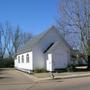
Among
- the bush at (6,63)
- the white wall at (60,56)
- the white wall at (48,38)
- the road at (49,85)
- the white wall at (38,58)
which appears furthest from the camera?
the bush at (6,63)

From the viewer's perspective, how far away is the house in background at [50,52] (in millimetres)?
38438

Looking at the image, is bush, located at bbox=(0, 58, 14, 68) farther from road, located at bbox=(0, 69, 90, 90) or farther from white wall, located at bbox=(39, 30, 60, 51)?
road, located at bbox=(0, 69, 90, 90)

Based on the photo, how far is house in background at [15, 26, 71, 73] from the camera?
3844 centimetres

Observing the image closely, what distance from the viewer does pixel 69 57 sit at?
3988 cm

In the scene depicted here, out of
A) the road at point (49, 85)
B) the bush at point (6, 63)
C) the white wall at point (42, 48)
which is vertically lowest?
the road at point (49, 85)

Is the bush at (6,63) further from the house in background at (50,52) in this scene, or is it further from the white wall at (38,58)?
the white wall at (38,58)

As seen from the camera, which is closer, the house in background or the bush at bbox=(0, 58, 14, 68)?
the house in background

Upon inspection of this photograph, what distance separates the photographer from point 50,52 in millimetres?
38344

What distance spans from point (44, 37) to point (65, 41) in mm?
3178

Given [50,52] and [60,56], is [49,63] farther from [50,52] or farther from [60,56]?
[60,56]

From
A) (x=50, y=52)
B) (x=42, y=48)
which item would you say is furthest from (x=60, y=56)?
(x=42, y=48)

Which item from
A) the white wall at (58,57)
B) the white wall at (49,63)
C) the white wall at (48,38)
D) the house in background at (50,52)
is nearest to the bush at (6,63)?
the house in background at (50,52)

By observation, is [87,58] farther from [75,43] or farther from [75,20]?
[75,20]

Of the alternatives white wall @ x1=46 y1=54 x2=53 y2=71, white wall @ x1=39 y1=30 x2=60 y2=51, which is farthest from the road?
white wall @ x1=39 y1=30 x2=60 y2=51
